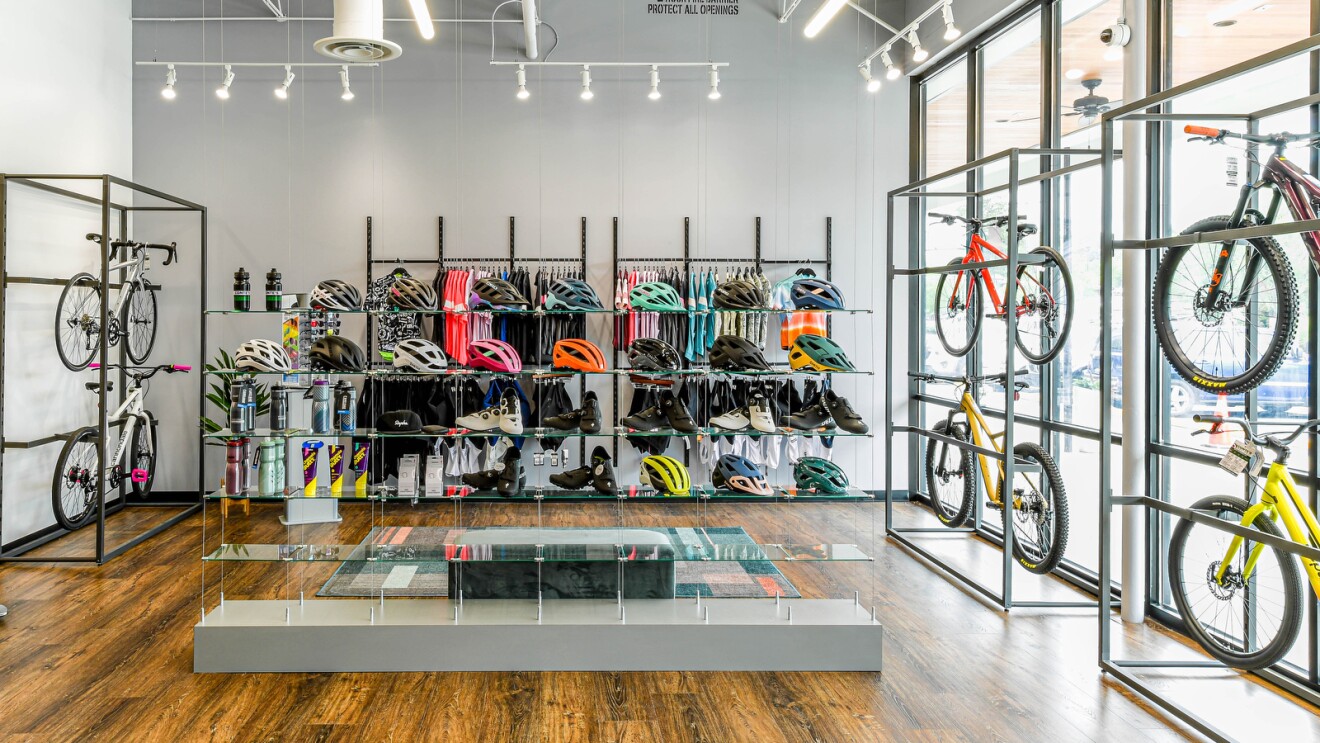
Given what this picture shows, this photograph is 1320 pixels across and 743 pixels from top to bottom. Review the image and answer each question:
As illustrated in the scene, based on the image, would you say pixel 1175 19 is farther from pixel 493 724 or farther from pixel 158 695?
pixel 158 695

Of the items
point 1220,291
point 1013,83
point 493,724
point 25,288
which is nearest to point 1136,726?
point 1220,291

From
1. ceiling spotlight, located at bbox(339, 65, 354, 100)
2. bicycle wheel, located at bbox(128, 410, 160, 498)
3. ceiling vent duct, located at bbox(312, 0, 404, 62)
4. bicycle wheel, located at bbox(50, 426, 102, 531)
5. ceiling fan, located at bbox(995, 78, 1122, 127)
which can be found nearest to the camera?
ceiling vent duct, located at bbox(312, 0, 404, 62)

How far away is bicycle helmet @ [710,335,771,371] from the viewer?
4.30m

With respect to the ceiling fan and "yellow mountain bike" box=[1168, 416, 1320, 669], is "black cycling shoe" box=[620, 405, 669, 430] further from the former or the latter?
the ceiling fan

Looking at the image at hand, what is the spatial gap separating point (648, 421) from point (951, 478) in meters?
2.83

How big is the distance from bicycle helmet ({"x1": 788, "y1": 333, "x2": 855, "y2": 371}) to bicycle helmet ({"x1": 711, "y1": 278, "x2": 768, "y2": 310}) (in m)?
0.32

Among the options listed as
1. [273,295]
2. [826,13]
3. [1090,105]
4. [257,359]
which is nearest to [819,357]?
[826,13]

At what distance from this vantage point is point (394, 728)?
3.09 m

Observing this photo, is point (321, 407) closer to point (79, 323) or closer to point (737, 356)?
point (737, 356)

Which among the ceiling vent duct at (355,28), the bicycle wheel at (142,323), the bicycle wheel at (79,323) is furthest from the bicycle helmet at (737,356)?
the bicycle wheel at (142,323)

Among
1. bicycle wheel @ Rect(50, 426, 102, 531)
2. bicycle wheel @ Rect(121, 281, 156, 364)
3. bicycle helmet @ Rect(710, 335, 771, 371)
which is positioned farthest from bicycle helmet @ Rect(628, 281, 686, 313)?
bicycle wheel @ Rect(121, 281, 156, 364)

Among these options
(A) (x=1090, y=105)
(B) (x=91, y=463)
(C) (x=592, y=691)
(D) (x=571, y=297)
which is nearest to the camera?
(C) (x=592, y=691)

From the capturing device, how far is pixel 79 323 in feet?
19.1

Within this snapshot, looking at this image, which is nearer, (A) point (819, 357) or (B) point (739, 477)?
(B) point (739, 477)
